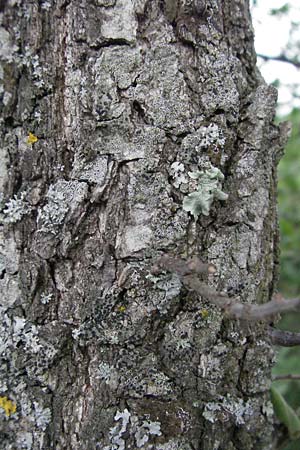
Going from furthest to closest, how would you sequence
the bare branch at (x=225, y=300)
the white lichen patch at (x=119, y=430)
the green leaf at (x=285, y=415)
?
the green leaf at (x=285, y=415)
the white lichen patch at (x=119, y=430)
the bare branch at (x=225, y=300)

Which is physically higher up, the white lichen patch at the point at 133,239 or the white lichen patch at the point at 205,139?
the white lichen patch at the point at 205,139

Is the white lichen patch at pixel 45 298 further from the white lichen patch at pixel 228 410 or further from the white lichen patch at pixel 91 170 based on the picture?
the white lichen patch at pixel 228 410

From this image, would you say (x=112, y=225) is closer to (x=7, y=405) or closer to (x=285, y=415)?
(x=7, y=405)

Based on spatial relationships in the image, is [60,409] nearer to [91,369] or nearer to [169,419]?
[91,369]

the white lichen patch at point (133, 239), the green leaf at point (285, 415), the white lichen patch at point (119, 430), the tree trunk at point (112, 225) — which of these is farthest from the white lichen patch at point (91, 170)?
the green leaf at point (285, 415)

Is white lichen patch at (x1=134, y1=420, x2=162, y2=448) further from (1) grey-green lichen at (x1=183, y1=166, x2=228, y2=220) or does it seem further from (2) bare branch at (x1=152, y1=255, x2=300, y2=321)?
(1) grey-green lichen at (x1=183, y1=166, x2=228, y2=220)

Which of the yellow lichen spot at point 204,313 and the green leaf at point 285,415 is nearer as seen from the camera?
the yellow lichen spot at point 204,313

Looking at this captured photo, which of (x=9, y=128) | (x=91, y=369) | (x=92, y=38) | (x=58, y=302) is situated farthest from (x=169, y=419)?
(x=92, y=38)
